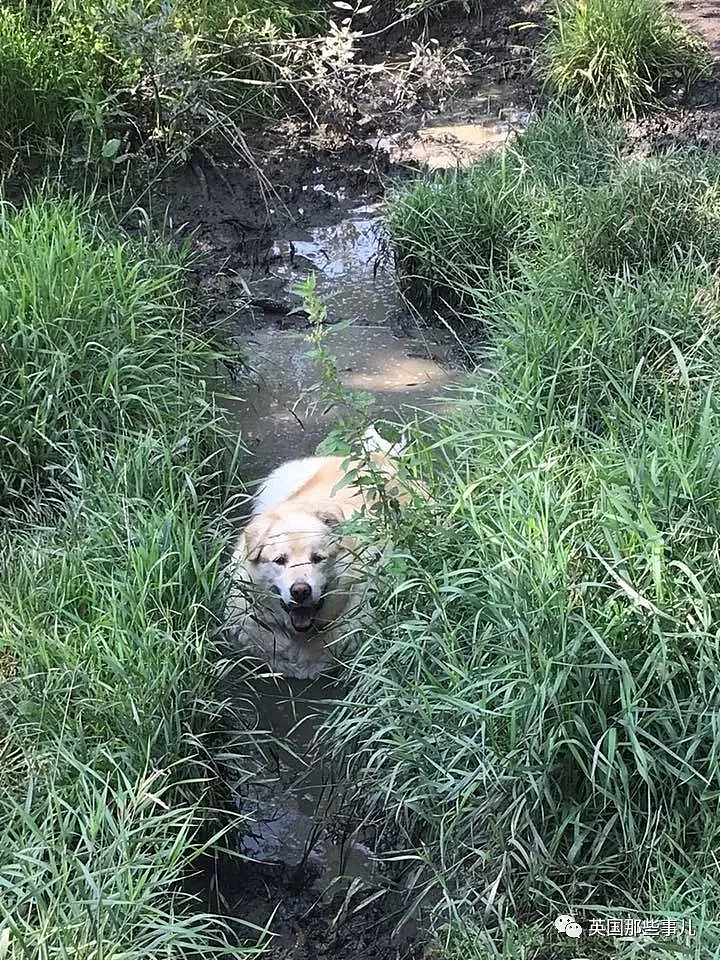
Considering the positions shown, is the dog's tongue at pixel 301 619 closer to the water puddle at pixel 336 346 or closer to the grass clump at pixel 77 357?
the grass clump at pixel 77 357

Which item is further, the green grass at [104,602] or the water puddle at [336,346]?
the water puddle at [336,346]

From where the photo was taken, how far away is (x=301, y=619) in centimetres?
393

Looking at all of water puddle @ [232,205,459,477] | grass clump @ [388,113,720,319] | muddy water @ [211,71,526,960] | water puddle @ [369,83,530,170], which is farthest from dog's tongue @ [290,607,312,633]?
water puddle @ [369,83,530,170]

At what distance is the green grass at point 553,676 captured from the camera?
8.98ft

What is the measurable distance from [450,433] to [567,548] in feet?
3.44

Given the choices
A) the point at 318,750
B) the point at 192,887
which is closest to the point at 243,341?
the point at 318,750

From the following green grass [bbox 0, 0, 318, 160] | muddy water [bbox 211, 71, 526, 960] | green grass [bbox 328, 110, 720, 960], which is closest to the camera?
green grass [bbox 328, 110, 720, 960]

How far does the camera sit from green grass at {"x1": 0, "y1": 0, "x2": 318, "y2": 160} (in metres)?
6.60

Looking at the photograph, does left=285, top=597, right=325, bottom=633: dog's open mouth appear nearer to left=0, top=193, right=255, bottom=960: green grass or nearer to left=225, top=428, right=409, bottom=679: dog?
left=225, top=428, right=409, bottom=679: dog

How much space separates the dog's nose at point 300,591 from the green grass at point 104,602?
30 cm

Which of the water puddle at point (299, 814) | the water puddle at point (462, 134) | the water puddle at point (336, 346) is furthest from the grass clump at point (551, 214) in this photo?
the water puddle at point (299, 814)

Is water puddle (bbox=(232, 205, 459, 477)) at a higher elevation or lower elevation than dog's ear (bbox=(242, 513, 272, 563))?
lower

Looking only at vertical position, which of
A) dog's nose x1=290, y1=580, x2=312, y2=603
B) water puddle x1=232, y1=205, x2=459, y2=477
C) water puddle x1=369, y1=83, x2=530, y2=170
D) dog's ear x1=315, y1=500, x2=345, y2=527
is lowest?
water puddle x1=232, y1=205, x2=459, y2=477

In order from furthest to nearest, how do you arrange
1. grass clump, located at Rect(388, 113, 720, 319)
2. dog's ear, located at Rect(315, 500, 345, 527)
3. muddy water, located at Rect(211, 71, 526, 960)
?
grass clump, located at Rect(388, 113, 720, 319) < dog's ear, located at Rect(315, 500, 345, 527) < muddy water, located at Rect(211, 71, 526, 960)
